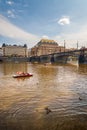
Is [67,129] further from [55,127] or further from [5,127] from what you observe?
[5,127]

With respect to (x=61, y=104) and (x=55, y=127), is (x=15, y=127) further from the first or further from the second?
(x=61, y=104)

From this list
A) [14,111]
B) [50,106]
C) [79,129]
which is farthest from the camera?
[50,106]

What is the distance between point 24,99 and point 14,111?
529 cm

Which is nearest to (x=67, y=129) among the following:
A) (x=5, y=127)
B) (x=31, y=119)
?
(x=31, y=119)

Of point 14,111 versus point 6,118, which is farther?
point 14,111

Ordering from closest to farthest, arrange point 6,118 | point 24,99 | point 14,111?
1. point 6,118
2. point 14,111
3. point 24,99

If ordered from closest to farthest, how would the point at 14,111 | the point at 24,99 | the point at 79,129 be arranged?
the point at 79,129 < the point at 14,111 < the point at 24,99

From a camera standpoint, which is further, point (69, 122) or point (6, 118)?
point (6, 118)

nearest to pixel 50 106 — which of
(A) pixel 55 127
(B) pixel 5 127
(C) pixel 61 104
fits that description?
(C) pixel 61 104

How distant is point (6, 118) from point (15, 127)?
2.34m

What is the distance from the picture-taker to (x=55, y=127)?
1382cm

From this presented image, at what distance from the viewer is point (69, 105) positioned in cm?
1986

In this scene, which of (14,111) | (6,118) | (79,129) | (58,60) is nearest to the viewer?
(79,129)

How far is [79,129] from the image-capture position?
13.2 m
